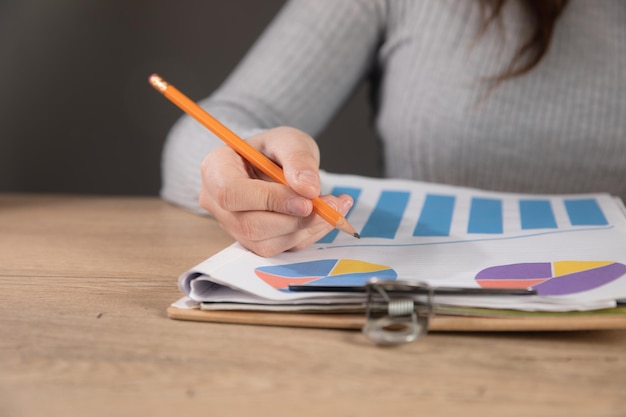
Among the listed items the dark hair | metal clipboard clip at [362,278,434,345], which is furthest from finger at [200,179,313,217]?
the dark hair

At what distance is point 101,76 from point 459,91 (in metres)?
0.71

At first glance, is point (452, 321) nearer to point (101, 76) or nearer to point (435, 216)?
point (435, 216)

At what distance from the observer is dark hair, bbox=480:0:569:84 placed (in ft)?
2.97

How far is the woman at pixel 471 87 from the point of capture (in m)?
0.91

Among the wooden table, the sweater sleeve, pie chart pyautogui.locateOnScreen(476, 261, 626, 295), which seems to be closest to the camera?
the wooden table

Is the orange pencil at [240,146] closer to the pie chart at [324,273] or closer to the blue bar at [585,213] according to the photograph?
the pie chart at [324,273]

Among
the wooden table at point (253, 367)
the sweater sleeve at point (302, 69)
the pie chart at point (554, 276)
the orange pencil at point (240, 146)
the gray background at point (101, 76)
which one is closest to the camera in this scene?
the wooden table at point (253, 367)

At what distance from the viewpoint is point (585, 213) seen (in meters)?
0.67

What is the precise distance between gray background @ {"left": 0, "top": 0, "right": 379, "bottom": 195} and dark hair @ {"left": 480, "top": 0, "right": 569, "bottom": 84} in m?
0.52

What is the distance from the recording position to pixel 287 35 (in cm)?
96

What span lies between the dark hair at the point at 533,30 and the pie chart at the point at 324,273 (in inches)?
19.1

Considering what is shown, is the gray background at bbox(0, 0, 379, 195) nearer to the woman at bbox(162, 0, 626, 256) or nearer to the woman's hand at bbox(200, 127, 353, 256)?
the woman at bbox(162, 0, 626, 256)

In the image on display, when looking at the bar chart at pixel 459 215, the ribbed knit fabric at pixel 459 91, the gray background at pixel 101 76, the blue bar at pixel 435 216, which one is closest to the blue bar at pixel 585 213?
the bar chart at pixel 459 215

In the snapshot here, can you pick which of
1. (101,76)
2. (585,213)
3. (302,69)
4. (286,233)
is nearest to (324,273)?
(286,233)
